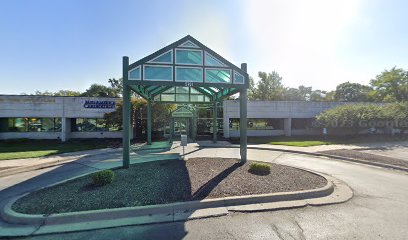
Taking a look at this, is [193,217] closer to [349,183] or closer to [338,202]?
[338,202]

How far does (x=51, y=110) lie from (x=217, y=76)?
2064 cm

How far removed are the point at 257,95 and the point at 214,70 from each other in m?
41.7

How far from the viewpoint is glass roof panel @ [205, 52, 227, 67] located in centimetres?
917

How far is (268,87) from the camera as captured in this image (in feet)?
159

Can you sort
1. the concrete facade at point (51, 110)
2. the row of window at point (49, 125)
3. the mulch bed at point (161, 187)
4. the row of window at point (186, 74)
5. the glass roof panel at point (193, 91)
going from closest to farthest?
the mulch bed at point (161, 187), the row of window at point (186, 74), the glass roof panel at point (193, 91), the concrete facade at point (51, 110), the row of window at point (49, 125)

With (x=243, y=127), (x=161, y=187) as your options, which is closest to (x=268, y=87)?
(x=243, y=127)

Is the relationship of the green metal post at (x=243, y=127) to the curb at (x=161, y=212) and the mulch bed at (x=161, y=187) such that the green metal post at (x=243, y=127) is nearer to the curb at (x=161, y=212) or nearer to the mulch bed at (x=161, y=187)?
the mulch bed at (x=161, y=187)

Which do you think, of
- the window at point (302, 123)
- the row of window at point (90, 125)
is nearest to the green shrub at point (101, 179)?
the row of window at point (90, 125)

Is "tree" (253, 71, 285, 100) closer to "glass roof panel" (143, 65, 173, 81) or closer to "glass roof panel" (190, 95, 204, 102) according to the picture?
"glass roof panel" (190, 95, 204, 102)

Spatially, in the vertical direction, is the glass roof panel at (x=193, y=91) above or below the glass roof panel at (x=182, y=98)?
above

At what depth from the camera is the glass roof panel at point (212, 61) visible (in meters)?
9.17

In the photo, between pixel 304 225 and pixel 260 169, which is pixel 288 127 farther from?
pixel 304 225

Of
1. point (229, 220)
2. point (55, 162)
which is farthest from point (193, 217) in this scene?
point (55, 162)

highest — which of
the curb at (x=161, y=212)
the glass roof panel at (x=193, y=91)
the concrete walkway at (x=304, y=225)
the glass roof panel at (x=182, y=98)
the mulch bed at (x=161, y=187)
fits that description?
the glass roof panel at (x=193, y=91)
